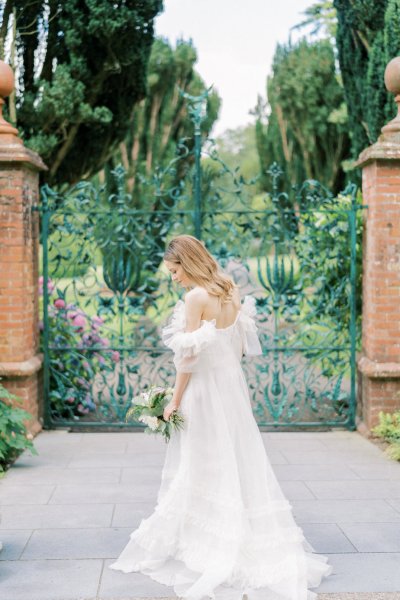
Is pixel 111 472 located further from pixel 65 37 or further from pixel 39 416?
pixel 65 37

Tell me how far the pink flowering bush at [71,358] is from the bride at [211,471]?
3.59m

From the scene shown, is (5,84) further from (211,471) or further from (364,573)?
(364,573)

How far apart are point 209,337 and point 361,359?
3706 mm

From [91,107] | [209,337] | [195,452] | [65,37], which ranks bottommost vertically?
[195,452]

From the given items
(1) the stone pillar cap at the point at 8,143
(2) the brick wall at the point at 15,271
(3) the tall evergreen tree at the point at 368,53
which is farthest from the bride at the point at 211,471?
(3) the tall evergreen tree at the point at 368,53

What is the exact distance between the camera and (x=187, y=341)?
388cm

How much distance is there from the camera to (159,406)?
13.4 ft

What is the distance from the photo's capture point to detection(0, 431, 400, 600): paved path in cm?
383

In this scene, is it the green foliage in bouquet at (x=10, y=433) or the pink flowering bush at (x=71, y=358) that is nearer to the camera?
the green foliage in bouquet at (x=10, y=433)

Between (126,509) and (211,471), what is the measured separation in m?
1.30

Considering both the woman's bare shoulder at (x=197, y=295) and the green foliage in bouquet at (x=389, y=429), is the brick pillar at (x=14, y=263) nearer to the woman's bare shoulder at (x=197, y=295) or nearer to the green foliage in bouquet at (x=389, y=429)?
the green foliage in bouquet at (x=389, y=429)

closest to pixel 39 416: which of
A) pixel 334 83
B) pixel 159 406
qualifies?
pixel 159 406

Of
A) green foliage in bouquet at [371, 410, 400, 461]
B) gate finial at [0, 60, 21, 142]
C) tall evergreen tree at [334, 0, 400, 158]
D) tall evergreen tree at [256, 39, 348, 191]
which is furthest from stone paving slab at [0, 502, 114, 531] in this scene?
tall evergreen tree at [256, 39, 348, 191]

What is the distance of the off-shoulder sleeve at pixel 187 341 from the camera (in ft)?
12.7
